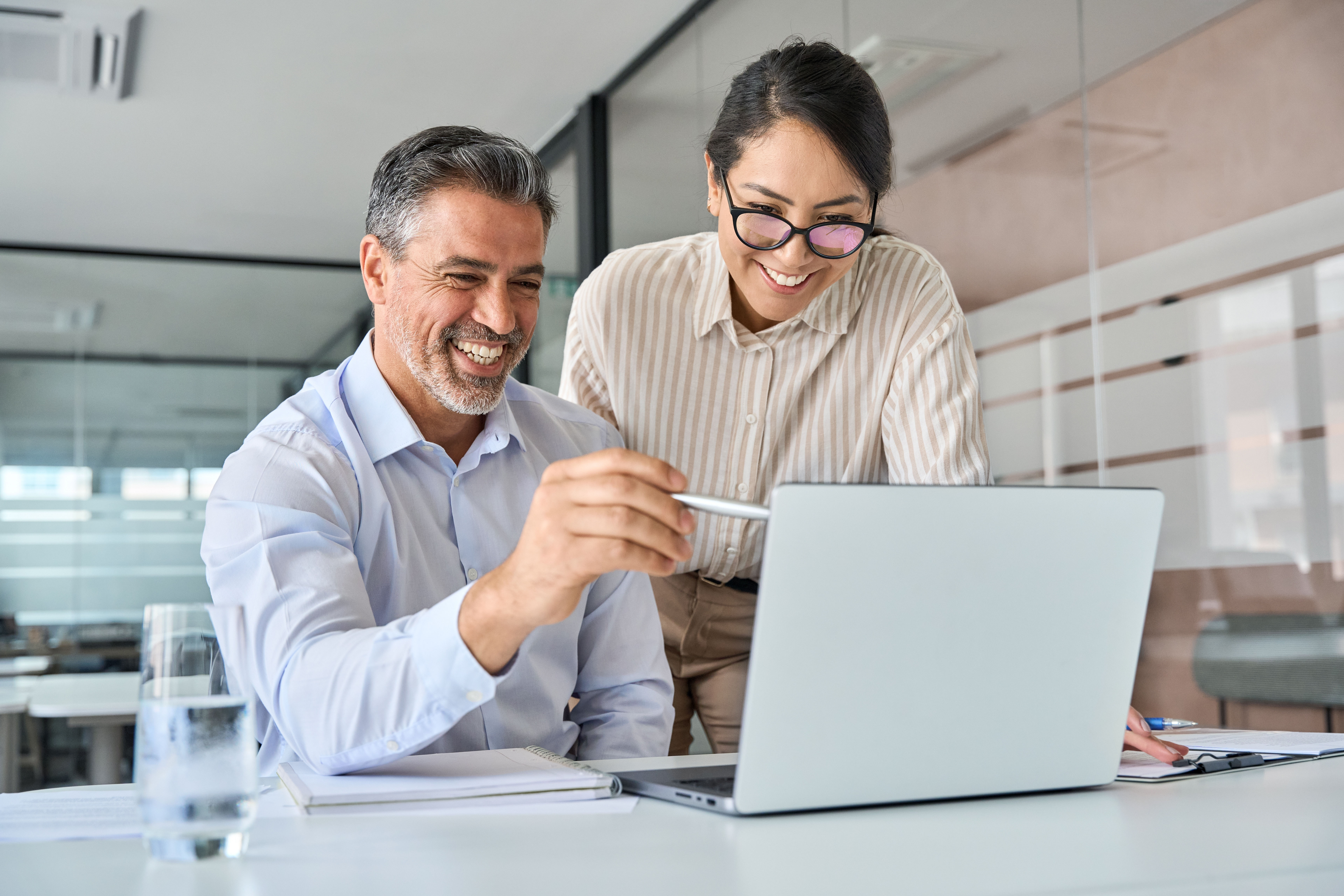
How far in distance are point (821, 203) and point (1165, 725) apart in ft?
2.57

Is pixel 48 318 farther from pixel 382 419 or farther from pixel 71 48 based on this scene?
pixel 382 419

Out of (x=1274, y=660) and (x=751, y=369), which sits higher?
(x=751, y=369)

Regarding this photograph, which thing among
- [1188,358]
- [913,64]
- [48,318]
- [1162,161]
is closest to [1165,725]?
[1188,358]

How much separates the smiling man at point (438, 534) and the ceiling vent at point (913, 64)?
65.8 inches

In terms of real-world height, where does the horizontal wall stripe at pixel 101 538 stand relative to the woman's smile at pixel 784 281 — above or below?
below

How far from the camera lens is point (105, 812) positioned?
932mm

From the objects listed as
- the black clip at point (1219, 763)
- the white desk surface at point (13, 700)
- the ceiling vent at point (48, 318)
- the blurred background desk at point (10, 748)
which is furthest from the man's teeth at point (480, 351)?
the ceiling vent at point (48, 318)

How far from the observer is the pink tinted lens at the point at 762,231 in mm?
1614

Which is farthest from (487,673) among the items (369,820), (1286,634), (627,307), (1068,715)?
(1286,634)

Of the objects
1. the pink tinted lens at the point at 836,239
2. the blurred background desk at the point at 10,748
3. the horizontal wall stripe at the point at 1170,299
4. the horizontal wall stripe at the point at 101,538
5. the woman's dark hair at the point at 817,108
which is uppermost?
the woman's dark hair at the point at 817,108

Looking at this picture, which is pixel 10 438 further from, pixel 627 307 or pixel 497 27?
pixel 627 307

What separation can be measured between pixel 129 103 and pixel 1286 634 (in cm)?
477

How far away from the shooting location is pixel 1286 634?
220cm

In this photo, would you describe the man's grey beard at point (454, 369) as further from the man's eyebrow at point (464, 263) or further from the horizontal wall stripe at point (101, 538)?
the horizontal wall stripe at point (101, 538)
